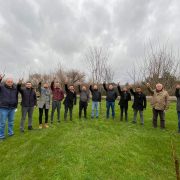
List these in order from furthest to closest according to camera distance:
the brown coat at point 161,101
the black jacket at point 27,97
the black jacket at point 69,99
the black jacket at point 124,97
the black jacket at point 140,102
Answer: the black jacket at point 124,97 → the black jacket at point 69,99 → the black jacket at point 140,102 → the brown coat at point 161,101 → the black jacket at point 27,97

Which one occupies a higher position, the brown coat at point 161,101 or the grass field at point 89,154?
the brown coat at point 161,101

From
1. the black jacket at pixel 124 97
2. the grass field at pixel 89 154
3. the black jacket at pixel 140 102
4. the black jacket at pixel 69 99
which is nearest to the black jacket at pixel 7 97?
the grass field at pixel 89 154

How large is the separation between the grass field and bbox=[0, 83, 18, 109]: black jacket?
129 cm

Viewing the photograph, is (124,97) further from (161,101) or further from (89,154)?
(89,154)

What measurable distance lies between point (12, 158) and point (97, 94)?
6.18 metres

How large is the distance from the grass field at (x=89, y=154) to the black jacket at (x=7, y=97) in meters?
1.29

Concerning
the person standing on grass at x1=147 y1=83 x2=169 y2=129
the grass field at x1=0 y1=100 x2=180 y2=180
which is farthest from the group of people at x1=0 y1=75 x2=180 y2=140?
the grass field at x1=0 y1=100 x2=180 y2=180

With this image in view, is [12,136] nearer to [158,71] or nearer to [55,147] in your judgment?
[55,147]

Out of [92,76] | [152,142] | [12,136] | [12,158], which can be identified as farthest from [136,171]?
[92,76]

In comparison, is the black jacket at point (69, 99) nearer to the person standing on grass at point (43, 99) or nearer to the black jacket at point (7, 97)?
the person standing on grass at point (43, 99)

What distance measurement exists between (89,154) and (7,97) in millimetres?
3974

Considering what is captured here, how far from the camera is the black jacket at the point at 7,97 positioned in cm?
793

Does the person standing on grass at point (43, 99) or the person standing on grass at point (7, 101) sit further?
the person standing on grass at point (43, 99)

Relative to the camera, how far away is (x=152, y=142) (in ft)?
25.1
